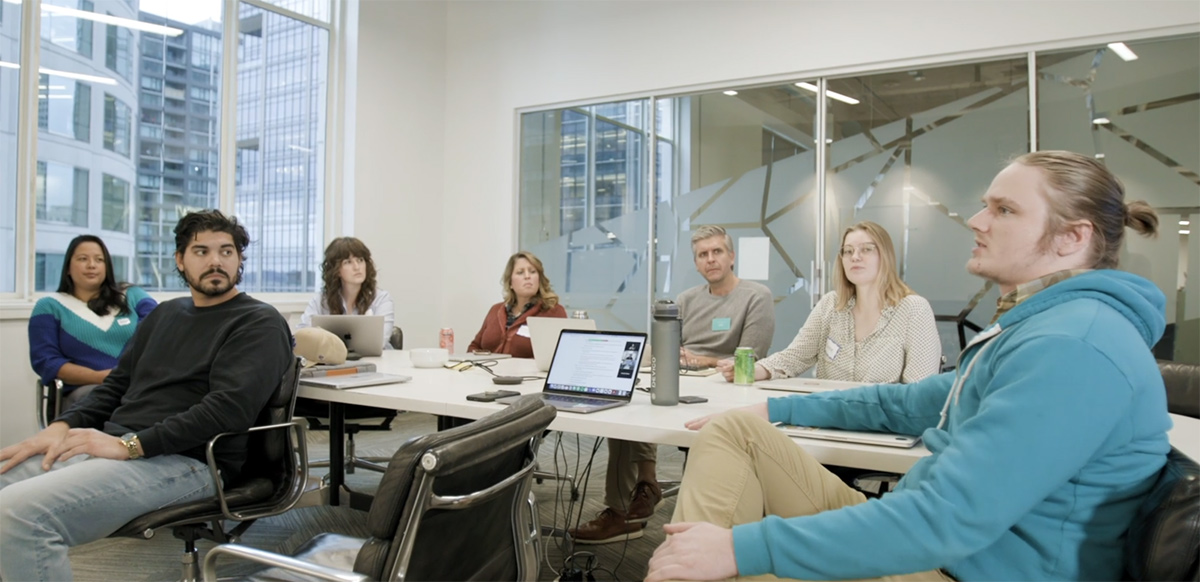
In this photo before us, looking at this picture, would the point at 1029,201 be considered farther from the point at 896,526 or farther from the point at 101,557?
the point at 101,557

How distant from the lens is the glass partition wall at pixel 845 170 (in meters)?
4.11

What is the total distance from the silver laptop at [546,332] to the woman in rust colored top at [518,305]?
3.04 ft

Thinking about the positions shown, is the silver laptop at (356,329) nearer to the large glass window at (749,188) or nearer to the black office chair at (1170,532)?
the large glass window at (749,188)

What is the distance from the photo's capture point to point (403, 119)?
6.21 metres

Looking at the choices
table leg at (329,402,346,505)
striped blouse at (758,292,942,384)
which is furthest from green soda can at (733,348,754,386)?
table leg at (329,402,346,505)

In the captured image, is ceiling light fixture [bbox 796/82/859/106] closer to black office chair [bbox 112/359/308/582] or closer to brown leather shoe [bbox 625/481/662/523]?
brown leather shoe [bbox 625/481/662/523]

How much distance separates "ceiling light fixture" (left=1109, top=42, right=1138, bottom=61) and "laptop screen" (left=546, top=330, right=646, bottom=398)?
3.69 m

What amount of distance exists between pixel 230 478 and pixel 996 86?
4.51m

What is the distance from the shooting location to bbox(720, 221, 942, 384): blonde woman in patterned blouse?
8.42 ft

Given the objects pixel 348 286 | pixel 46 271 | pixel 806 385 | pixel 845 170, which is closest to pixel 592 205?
pixel 845 170

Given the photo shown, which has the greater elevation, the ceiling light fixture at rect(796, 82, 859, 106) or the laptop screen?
the ceiling light fixture at rect(796, 82, 859, 106)

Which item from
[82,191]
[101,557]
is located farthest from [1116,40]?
[82,191]

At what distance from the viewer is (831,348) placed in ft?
Answer: 9.15

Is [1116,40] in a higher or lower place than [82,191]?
higher
